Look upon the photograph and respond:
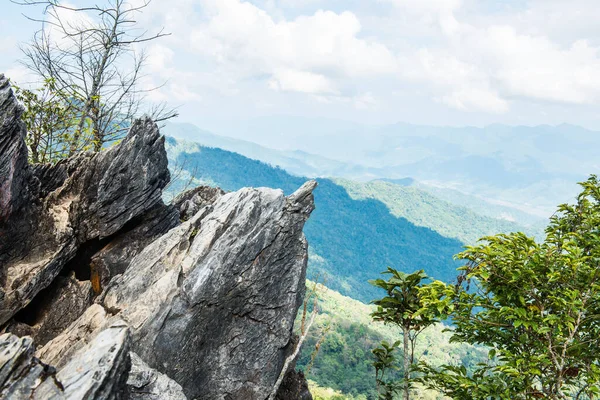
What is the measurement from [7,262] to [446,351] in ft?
377

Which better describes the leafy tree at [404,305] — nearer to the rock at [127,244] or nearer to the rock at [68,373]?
the rock at [68,373]

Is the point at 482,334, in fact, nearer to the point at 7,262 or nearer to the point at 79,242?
the point at 79,242

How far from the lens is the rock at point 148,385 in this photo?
6680mm

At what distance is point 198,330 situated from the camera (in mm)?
8727

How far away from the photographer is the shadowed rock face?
856 cm

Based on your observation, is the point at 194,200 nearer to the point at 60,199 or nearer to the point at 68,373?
the point at 60,199

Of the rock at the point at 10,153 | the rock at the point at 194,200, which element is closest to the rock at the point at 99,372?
the rock at the point at 10,153

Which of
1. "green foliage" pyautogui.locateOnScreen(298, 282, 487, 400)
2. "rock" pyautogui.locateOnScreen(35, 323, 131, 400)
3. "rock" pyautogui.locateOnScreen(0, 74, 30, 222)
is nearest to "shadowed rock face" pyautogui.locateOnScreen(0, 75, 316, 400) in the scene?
"rock" pyautogui.locateOnScreen(0, 74, 30, 222)

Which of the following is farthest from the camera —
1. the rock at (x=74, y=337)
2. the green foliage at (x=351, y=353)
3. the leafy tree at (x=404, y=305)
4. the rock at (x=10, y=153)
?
the green foliage at (x=351, y=353)

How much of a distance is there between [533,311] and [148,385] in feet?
22.2

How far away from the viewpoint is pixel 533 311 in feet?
24.3

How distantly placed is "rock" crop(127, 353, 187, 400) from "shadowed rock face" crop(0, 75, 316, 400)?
0.11 feet

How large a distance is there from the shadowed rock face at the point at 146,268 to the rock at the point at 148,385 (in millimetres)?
34

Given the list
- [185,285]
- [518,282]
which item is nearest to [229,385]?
[185,285]
